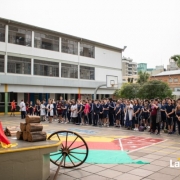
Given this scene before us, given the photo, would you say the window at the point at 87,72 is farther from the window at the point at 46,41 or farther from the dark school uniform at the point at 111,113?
the dark school uniform at the point at 111,113

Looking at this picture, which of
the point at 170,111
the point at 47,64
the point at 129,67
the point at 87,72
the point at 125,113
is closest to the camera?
the point at 170,111

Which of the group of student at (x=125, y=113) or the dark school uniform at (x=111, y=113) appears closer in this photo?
the group of student at (x=125, y=113)

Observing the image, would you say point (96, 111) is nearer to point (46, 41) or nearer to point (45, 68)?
point (45, 68)

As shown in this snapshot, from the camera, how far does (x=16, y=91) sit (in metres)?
27.8

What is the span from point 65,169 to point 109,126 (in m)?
10.2

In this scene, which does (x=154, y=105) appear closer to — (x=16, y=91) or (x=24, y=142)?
(x=24, y=142)

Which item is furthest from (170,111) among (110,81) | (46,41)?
(46,41)

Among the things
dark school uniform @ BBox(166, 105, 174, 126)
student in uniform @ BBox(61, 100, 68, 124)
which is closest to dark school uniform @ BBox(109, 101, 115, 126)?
student in uniform @ BBox(61, 100, 68, 124)

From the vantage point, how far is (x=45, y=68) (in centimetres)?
3142

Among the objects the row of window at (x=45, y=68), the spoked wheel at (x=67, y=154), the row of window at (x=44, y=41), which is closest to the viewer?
the spoked wheel at (x=67, y=154)

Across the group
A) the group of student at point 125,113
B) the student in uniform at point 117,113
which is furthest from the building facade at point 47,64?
the student in uniform at point 117,113

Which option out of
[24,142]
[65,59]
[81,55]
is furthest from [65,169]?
[81,55]

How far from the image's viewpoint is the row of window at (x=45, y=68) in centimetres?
2805

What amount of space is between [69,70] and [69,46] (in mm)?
3584
